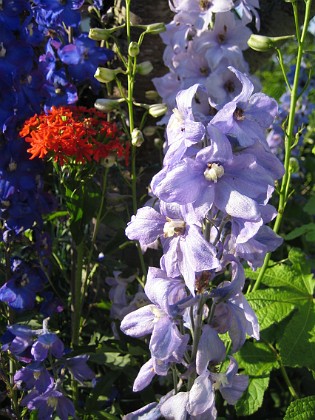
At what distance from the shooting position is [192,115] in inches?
43.9

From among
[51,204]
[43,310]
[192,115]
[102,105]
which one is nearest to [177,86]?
[102,105]

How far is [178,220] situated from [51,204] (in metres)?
0.80

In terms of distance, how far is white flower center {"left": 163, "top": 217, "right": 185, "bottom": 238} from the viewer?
3.69 ft

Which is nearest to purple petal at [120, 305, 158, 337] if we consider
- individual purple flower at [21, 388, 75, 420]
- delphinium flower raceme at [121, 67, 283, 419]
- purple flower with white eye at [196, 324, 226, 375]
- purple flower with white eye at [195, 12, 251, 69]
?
delphinium flower raceme at [121, 67, 283, 419]

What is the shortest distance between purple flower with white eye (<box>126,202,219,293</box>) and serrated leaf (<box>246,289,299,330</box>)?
50 centimetres

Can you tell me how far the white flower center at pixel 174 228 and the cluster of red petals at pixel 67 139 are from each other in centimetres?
46

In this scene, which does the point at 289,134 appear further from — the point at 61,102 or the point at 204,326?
the point at 61,102

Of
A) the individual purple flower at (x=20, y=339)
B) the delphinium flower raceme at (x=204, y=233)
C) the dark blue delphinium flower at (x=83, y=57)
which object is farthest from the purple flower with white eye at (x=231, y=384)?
the dark blue delphinium flower at (x=83, y=57)

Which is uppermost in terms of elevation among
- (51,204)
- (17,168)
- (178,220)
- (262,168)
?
(262,168)

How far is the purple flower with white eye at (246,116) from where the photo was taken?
1096 millimetres

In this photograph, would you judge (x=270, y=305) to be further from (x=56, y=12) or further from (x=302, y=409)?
(x=56, y=12)

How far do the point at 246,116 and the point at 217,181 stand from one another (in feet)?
0.46

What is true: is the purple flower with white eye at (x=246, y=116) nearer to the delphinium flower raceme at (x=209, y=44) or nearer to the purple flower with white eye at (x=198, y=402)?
the purple flower with white eye at (x=198, y=402)

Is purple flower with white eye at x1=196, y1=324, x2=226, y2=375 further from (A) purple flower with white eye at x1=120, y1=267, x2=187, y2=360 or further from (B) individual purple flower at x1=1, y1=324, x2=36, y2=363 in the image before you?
(B) individual purple flower at x1=1, y1=324, x2=36, y2=363
